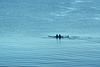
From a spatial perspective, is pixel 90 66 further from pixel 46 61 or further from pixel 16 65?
pixel 16 65

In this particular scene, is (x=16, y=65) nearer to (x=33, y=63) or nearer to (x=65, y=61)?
(x=33, y=63)

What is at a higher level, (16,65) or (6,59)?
(6,59)

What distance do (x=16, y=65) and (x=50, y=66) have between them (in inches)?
142

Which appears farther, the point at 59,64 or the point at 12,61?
the point at 12,61

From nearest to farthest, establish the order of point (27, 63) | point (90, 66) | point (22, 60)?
point (90, 66)
point (27, 63)
point (22, 60)

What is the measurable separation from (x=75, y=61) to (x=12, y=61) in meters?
7.16

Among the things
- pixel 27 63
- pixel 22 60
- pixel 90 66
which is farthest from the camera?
pixel 22 60

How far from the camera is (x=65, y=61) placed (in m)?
30.0

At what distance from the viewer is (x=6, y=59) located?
1237 inches

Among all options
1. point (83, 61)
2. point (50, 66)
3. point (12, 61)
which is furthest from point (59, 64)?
point (12, 61)

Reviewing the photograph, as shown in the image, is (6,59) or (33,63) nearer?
(33,63)

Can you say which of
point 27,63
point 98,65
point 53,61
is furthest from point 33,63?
point 98,65

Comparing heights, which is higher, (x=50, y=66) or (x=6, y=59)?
(x=6, y=59)

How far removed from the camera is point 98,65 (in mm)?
27375
